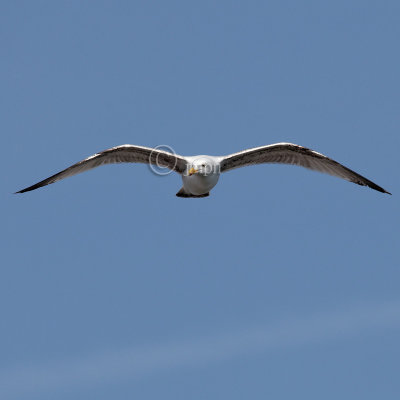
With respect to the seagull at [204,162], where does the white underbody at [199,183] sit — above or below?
below

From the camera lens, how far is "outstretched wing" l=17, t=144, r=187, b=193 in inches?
1158

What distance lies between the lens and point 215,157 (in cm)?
2952

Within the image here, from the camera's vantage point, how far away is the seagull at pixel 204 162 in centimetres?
2916

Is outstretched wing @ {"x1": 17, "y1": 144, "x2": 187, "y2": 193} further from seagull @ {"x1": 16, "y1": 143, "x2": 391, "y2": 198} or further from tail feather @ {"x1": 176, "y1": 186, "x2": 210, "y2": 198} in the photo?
→ tail feather @ {"x1": 176, "y1": 186, "x2": 210, "y2": 198}

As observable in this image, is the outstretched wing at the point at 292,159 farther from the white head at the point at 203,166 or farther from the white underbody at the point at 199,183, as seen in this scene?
the white underbody at the point at 199,183

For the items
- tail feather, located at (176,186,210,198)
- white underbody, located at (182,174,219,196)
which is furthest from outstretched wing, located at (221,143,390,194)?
tail feather, located at (176,186,210,198)

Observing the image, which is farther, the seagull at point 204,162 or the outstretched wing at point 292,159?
the outstretched wing at point 292,159

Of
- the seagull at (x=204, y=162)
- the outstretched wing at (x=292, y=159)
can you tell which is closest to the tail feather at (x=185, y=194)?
the seagull at (x=204, y=162)

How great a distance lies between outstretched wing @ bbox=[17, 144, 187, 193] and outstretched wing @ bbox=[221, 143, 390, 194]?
5.94 ft

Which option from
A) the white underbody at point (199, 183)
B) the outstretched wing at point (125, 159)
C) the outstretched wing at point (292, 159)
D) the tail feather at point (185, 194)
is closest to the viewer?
the white underbody at point (199, 183)

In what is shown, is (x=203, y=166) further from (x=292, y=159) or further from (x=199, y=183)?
(x=292, y=159)

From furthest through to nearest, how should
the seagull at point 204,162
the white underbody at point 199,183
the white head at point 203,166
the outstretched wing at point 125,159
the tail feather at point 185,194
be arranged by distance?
the tail feather at point 185,194 < the outstretched wing at point 125,159 < the seagull at point 204,162 < the white underbody at point 199,183 < the white head at point 203,166

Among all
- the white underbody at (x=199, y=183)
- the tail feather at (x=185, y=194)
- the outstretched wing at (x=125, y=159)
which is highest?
the outstretched wing at (x=125, y=159)

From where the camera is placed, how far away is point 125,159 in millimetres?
30172
